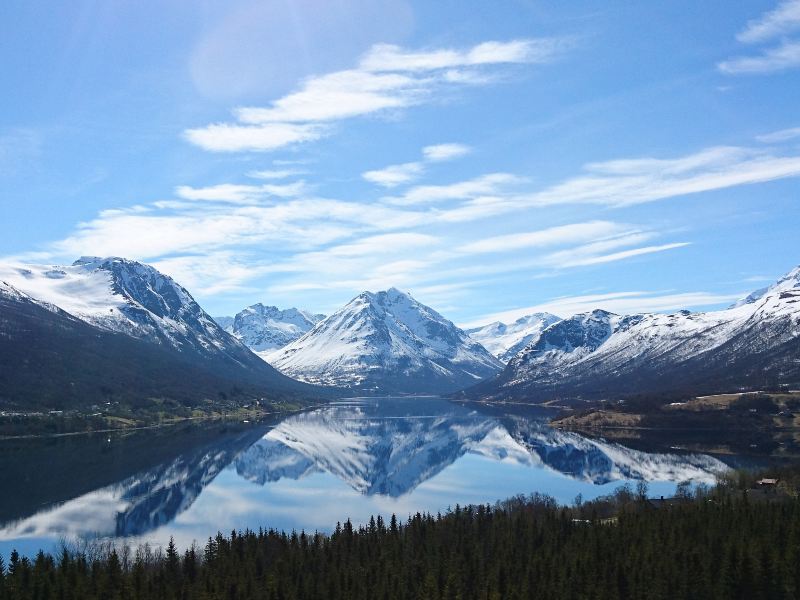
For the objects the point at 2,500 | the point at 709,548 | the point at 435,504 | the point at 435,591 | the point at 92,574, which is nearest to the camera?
the point at 435,591

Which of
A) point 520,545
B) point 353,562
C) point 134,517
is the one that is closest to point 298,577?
point 353,562

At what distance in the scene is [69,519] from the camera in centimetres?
15338

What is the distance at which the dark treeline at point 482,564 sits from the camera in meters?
94.5

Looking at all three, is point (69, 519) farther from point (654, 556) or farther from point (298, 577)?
point (654, 556)

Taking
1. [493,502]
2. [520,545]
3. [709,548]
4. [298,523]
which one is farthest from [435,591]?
[493,502]

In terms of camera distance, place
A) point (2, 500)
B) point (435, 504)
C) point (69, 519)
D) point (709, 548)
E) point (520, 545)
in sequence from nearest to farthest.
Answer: point (709, 548), point (520, 545), point (69, 519), point (2, 500), point (435, 504)

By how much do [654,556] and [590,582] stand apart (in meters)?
14.0

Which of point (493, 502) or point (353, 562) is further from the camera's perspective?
point (493, 502)

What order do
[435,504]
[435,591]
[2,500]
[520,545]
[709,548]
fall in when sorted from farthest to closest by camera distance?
1. [435,504]
2. [2,500]
3. [520,545]
4. [709,548]
5. [435,591]

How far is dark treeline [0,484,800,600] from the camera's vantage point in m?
94.5

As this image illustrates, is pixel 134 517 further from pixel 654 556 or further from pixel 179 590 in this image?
pixel 654 556

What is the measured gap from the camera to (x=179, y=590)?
96.8 meters

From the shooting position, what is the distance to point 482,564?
106875 mm

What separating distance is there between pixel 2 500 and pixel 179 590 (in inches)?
3636
